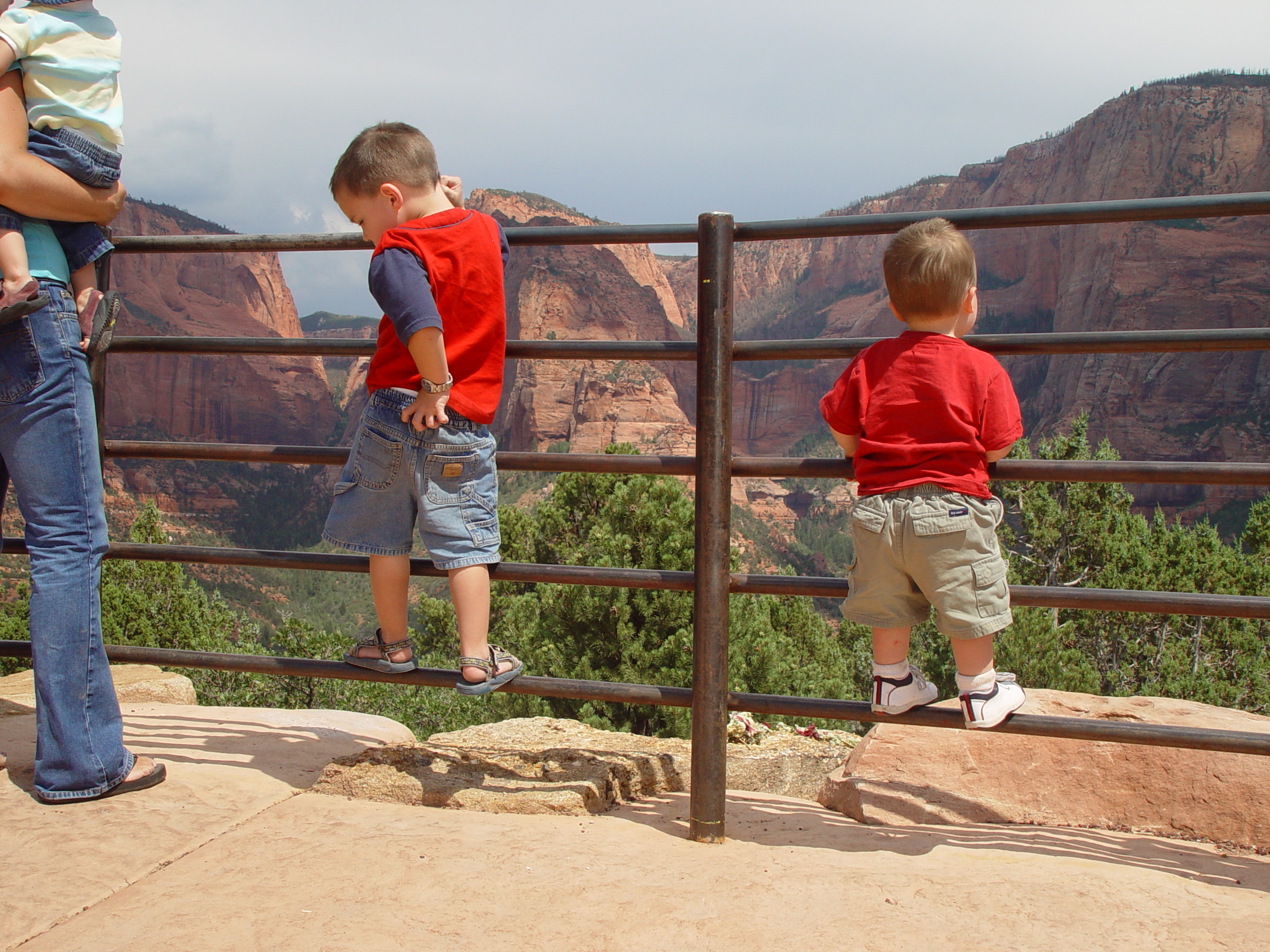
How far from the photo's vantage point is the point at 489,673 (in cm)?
219

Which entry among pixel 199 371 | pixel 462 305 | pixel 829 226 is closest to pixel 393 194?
pixel 462 305

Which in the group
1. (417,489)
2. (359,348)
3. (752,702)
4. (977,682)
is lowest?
(752,702)

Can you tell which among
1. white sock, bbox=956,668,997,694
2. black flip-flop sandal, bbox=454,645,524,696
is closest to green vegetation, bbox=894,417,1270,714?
white sock, bbox=956,668,997,694

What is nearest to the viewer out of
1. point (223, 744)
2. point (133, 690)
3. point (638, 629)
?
point (223, 744)

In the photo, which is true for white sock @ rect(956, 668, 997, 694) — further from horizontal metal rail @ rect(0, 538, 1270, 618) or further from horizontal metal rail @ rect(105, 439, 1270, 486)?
horizontal metal rail @ rect(105, 439, 1270, 486)

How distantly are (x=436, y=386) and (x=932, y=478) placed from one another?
3.54 feet

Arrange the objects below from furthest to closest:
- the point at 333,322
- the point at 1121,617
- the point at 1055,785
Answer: the point at 333,322, the point at 1121,617, the point at 1055,785

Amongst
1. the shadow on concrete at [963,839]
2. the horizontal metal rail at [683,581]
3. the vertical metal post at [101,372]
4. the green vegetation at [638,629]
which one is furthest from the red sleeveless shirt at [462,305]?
the green vegetation at [638,629]

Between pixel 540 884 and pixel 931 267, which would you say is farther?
pixel 931 267

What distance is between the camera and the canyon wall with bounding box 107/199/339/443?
87062 millimetres

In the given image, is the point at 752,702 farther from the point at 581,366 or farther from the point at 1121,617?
the point at 581,366

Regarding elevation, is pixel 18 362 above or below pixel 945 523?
above

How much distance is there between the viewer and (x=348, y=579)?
2650 inches

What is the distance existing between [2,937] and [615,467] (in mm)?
1501
